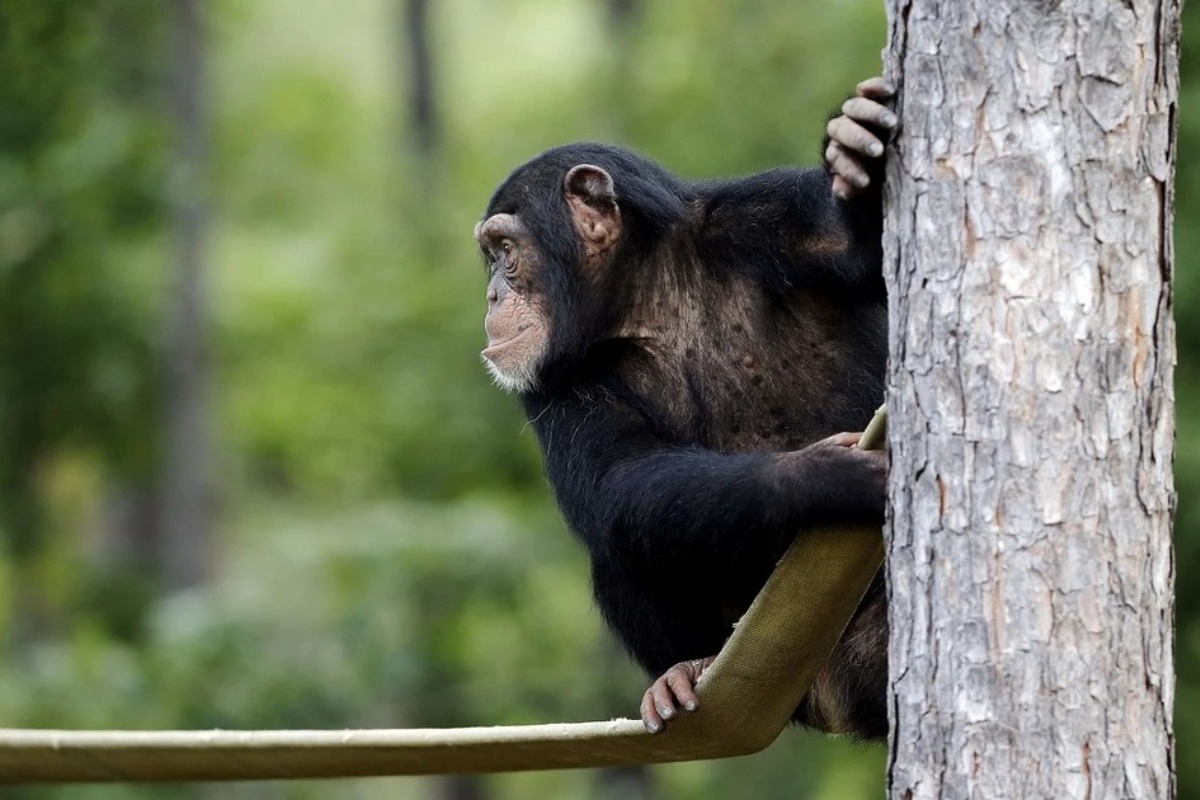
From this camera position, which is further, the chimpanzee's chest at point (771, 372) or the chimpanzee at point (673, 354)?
the chimpanzee's chest at point (771, 372)

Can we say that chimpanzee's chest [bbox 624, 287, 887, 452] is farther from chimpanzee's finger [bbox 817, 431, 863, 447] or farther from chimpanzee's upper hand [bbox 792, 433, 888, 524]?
chimpanzee's upper hand [bbox 792, 433, 888, 524]

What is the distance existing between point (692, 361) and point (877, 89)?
5.16 ft

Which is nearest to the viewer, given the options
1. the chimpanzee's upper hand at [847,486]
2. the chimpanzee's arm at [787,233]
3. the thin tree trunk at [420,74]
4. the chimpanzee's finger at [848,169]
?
the chimpanzee's finger at [848,169]

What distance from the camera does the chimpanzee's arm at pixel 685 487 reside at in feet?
11.2

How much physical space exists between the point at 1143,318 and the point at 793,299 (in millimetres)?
1834

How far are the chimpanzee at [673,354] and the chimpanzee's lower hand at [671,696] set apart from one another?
1 centimetres

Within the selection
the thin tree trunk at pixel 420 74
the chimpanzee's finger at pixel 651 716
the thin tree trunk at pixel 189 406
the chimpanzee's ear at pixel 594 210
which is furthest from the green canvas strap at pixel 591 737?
the thin tree trunk at pixel 420 74

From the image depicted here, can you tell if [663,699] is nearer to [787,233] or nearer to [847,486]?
[847,486]

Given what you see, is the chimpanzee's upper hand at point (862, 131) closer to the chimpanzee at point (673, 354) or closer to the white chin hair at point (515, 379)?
the chimpanzee at point (673, 354)

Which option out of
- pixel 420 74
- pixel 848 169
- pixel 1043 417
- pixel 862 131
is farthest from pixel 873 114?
pixel 420 74

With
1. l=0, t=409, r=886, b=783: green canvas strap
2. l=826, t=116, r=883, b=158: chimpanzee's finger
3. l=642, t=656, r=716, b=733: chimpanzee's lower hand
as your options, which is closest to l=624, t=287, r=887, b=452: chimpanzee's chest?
l=642, t=656, r=716, b=733: chimpanzee's lower hand

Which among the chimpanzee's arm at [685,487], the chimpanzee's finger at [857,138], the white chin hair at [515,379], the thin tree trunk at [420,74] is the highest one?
the thin tree trunk at [420,74]

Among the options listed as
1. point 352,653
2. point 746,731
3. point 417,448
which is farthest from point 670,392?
point 417,448

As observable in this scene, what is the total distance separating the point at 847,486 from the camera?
3389 mm
